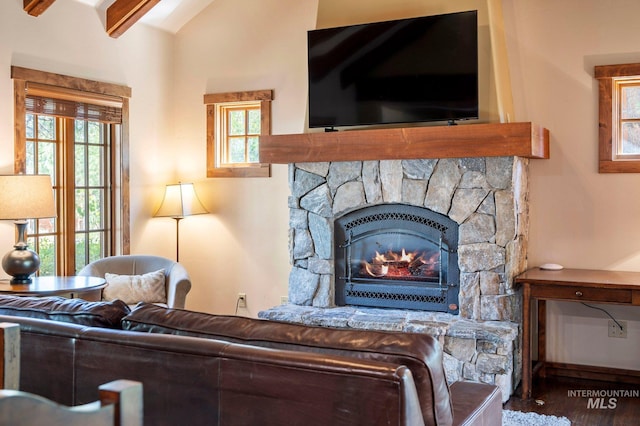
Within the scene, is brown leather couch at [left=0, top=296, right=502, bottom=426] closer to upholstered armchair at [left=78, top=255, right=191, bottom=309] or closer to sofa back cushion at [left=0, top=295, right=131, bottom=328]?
sofa back cushion at [left=0, top=295, right=131, bottom=328]

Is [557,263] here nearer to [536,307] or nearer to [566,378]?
[536,307]

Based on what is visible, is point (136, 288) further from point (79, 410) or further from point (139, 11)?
point (79, 410)

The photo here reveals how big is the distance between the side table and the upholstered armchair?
540 millimetres

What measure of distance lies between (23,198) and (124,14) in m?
1.86

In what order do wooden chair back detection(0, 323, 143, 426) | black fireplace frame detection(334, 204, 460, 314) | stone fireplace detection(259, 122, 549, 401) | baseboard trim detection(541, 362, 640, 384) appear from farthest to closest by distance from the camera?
black fireplace frame detection(334, 204, 460, 314), baseboard trim detection(541, 362, 640, 384), stone fireplace detection(259, 122, 549, 401), wooden chair back detection(0, 323, 143, 426)

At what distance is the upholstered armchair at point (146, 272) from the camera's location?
4980 mm

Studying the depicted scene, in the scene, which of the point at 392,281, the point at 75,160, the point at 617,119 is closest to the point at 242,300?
the point at 392,281

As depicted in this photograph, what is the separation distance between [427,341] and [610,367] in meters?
3.31

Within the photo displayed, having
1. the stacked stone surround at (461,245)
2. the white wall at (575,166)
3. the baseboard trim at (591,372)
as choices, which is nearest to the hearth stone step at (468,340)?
the stacked stone surround at (461,245)

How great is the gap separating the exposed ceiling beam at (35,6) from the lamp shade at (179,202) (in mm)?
1797

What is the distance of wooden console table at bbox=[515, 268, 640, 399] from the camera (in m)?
4.10

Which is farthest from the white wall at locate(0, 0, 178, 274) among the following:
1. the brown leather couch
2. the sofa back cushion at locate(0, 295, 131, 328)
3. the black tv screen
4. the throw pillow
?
the brown leather couch

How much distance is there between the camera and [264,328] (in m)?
2.10

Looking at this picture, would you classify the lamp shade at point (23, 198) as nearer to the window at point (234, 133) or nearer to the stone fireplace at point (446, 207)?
the stone fireplace at point (446, 207)
